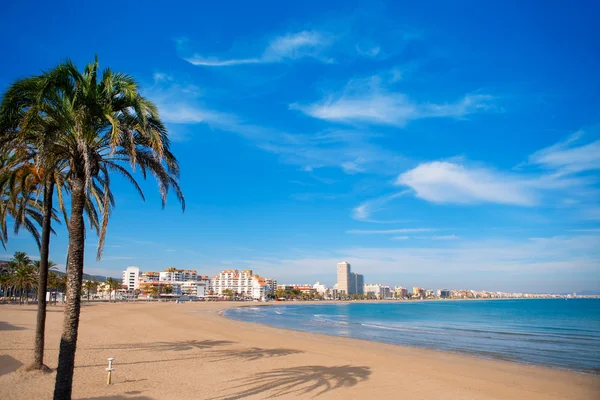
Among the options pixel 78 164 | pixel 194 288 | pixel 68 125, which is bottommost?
pixel 194 288

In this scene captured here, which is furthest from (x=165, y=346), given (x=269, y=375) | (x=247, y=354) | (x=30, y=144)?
(x=30, y=144)

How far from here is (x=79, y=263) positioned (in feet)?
25.3

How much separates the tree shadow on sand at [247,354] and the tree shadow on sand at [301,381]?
268 cm

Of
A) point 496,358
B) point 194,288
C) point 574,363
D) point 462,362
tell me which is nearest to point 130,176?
point 462,362

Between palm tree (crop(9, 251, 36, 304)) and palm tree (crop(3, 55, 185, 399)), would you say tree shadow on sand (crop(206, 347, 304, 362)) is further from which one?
palm tree (crop(9, 251, 36, 304))

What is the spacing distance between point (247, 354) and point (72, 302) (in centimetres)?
1134

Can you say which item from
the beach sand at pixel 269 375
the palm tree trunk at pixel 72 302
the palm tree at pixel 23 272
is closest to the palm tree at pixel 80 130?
the palm tree trunk at pixel 72 302

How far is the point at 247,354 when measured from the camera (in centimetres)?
1747

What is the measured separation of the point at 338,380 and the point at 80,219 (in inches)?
361

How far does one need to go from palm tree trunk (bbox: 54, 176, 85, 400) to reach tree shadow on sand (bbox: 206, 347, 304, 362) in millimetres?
8682

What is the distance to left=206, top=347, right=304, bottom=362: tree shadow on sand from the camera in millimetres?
16047

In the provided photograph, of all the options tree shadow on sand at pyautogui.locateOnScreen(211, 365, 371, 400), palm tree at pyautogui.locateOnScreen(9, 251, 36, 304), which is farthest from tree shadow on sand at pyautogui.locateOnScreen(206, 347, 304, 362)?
palm tree at pyautogui.locateOnScreen(9, 251, 36, 304)

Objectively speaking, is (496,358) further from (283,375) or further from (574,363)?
(283,375)

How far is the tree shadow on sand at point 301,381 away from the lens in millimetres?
10555
